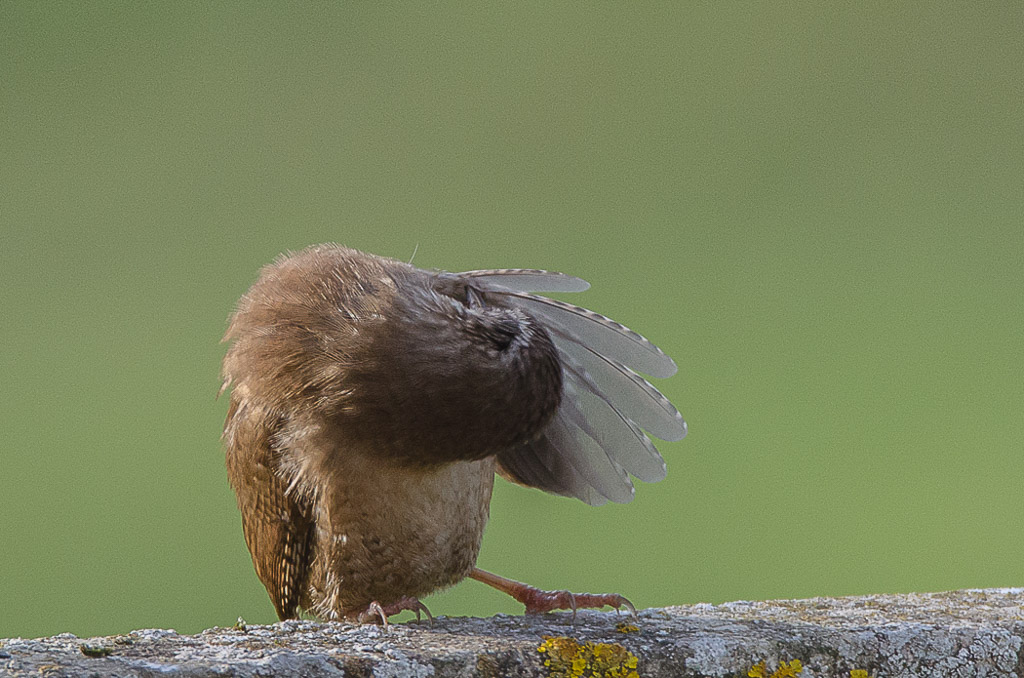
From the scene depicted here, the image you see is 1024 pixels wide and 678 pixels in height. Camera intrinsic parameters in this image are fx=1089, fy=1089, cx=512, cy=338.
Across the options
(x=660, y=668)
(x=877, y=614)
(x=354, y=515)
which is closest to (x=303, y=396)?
(x=354, y=515)

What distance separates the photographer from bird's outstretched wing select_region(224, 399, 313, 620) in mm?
1885

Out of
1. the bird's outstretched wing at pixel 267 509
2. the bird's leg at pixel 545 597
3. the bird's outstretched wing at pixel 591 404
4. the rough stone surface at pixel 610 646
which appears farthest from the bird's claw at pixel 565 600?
the bird's outstretched wing at pixel 267 509

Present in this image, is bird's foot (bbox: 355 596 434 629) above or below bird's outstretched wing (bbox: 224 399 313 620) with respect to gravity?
below

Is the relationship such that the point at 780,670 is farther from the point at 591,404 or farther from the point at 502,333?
the point at 591,404

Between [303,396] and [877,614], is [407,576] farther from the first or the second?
[877,614]

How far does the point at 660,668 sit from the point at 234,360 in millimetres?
945

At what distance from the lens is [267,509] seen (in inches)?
77.0

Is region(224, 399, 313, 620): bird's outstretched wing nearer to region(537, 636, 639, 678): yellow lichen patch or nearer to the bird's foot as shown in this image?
the bird's foot

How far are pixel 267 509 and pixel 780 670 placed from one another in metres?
0.99

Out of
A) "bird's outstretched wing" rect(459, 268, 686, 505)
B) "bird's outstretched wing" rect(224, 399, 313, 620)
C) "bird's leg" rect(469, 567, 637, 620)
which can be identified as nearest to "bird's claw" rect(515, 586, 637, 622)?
"bird's leg" rect(469, 567, 637, 620)

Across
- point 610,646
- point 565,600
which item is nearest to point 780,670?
point 610,646

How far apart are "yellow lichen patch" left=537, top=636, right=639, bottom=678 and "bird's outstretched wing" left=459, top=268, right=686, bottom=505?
0.72 meters

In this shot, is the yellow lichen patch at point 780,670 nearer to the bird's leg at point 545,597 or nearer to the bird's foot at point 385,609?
the bird's leg at point 545,597

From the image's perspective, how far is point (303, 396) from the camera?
1729 millimetres
